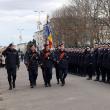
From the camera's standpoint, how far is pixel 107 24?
54.0 metres

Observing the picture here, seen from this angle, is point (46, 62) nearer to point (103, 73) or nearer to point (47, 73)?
point (47, 73)

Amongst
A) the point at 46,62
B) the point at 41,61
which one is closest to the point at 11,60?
the point at 41,61

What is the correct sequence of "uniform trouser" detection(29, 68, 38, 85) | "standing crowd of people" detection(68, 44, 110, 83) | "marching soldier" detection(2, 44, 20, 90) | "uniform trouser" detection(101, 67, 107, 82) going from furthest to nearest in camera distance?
"uniform trouser" detection(101, 67, 107, 82)
"standing crowd of people" detection(68, 44, 110, 83)
"uniform trouser" detection(29, 68, 38, 85)
"marching soldier" detection(2, 44, 20, 90)

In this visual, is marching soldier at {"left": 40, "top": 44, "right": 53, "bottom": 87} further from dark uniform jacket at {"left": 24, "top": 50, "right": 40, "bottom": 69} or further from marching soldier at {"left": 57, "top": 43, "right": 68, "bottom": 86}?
marching soldier at {"left": 57, "top": 43, "right": 68, "bottom": 86}

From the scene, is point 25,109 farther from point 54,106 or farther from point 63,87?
point 63,87

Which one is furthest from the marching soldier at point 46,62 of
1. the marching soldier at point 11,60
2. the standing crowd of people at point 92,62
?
the standing crowd of people at point 92,62

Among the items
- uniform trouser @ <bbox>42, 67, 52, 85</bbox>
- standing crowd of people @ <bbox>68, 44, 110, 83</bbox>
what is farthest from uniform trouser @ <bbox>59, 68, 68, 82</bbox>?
standing crowd of people @ <bbox>68, 44, 110, 83</bbox>

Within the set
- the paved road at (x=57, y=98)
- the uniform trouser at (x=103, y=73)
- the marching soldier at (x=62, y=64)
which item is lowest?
the paved road at (x=57, y=98)

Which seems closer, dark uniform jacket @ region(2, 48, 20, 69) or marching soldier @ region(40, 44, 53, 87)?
dark uniform jacket @ region(2, 48, 20, 69)

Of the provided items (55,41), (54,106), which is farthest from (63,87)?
(55,41)

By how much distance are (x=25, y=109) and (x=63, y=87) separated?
5922 millimetres

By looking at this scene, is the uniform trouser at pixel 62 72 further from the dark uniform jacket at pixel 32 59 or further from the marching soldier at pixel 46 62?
the dark uniform jacket at pixel 32 59

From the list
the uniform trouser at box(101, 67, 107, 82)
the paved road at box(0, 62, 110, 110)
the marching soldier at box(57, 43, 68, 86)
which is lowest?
the paved road at box(0, 62, 110, 110)

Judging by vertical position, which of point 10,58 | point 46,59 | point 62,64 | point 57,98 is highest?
point 10,58
